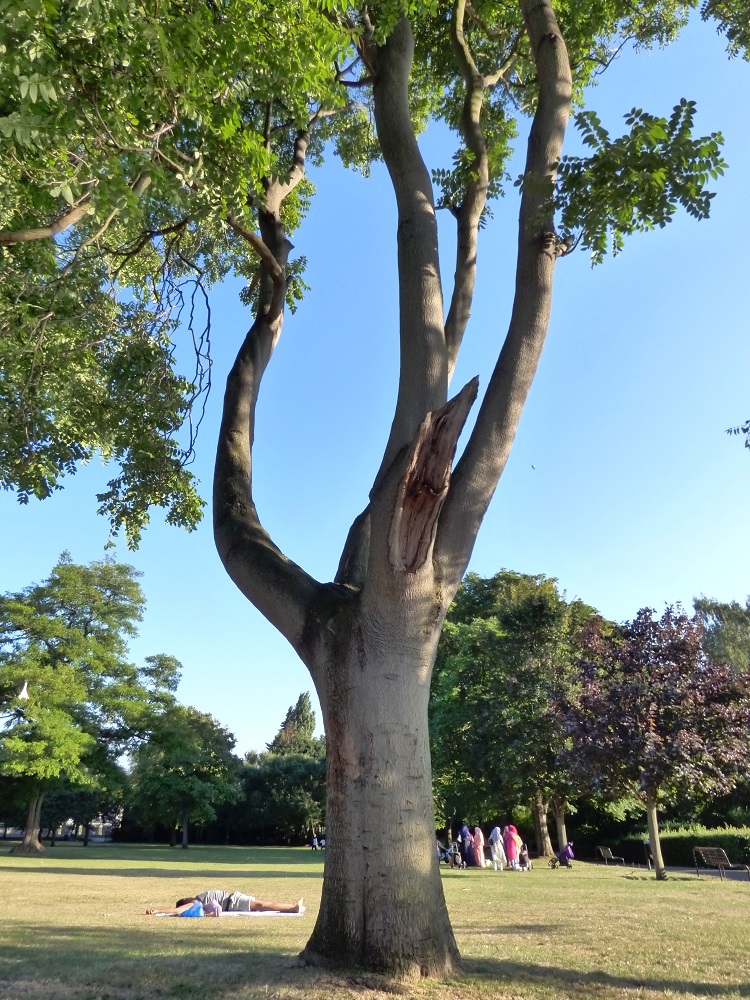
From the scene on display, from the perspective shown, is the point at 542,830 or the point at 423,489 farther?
the point at 542,830

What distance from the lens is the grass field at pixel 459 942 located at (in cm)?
467

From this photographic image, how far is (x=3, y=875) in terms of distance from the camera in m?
17.3

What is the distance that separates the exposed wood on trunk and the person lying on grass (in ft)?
24.3

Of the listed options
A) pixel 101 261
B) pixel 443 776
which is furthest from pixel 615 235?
pixel 443 776

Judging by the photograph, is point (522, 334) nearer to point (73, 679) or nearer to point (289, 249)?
point (289, 249)

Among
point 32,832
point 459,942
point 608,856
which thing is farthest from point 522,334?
point 32,832

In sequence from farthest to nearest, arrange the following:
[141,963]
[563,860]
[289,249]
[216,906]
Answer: [563,860]
[216,906]
[289,249]
[141,963]

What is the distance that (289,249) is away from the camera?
8.05m

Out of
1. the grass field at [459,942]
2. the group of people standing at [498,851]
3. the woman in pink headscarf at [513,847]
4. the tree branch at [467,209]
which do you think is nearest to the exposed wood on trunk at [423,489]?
the tree branch at [467,209]

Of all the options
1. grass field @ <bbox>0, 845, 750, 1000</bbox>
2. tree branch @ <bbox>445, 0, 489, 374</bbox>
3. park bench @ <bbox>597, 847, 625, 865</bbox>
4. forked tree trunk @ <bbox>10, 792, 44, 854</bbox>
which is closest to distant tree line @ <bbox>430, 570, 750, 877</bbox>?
park bench @ <bbox>597, 847, 625, 865</bbox>

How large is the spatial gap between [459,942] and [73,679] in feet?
91.7

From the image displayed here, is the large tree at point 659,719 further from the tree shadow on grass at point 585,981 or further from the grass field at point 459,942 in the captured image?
the tree shadow on grass at point 585,981

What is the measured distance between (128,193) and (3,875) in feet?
57.9

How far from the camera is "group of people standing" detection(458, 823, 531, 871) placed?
2314 centimetres
